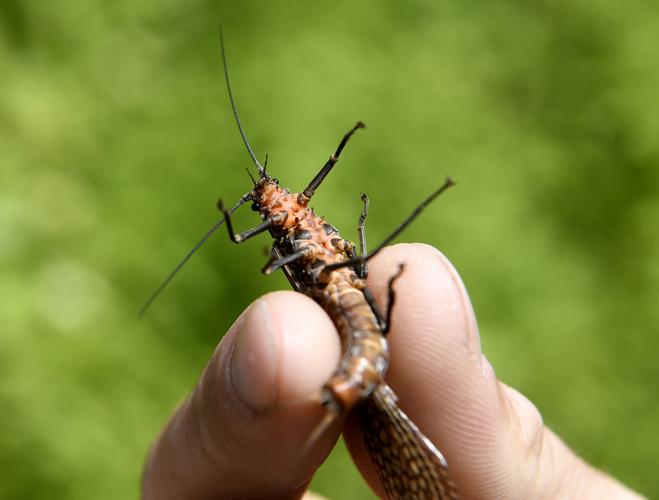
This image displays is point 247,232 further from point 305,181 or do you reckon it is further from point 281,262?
point 305,181

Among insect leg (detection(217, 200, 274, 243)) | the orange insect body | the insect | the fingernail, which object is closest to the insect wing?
the insect

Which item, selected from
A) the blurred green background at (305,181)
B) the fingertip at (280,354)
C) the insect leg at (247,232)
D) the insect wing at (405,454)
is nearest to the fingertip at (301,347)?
the fingertip at (280,354)

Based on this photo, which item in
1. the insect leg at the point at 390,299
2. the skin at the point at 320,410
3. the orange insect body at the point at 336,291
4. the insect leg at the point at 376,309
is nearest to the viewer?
the orange insect body at the point at 336,291

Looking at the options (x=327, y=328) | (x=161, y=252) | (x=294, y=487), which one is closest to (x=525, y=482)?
(x=294, y=487)

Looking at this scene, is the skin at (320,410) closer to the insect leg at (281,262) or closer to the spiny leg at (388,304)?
the spiny leg at (388,304)

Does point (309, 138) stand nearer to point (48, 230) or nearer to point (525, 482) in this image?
point (48, 230)

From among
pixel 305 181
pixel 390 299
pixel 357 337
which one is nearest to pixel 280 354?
pixel 357 337

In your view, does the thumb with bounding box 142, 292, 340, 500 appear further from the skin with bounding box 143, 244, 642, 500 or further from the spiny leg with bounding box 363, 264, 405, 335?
the spiny leg with bounding box 363, 264, 405, 335
